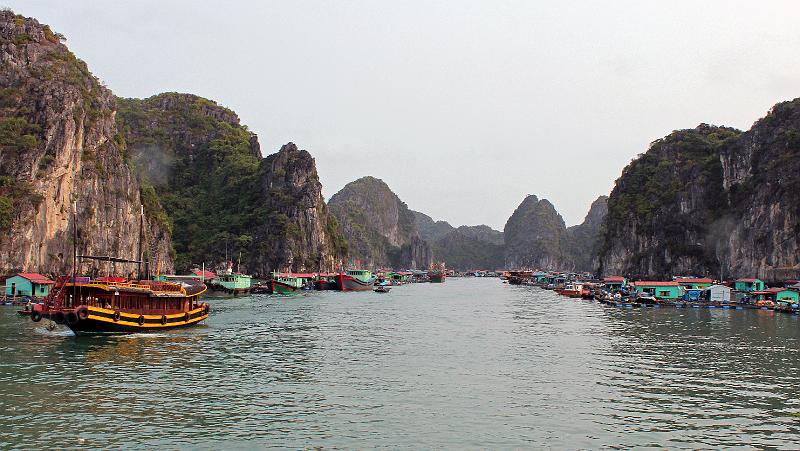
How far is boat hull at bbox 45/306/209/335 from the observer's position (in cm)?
4825

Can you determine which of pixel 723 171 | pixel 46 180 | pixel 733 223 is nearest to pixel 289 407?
pixel 46 180

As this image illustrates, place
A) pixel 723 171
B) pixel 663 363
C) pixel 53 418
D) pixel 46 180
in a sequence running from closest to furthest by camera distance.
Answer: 1. pixel 53 418
2. pixel 663 363
3. pixel 46 180
4. pixel 723 171

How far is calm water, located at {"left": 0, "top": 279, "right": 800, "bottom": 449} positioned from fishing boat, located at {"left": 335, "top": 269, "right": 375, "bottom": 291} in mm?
95528

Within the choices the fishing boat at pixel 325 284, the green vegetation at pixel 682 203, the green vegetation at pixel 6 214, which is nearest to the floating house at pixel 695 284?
the green vegetation at pixel 682 203

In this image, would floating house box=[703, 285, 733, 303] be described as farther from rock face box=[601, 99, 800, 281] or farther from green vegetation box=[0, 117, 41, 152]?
green vegetation box=[0, 117, 41, 152]

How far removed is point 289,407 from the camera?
28.8 metres

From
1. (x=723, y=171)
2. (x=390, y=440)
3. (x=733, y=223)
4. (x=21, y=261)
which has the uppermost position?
(x=723, y=171)

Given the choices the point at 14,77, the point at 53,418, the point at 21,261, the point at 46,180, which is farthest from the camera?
the point at 14,77

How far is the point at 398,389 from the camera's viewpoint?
32.8 m

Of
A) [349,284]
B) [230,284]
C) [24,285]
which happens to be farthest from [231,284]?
[24,285]

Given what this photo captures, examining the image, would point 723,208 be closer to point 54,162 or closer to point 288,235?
point 288,235

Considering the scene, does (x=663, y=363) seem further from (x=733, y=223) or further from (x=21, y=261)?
(x=733, y=223)

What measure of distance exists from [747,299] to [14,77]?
416 ft

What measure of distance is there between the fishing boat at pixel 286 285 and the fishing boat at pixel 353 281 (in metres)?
9.38
